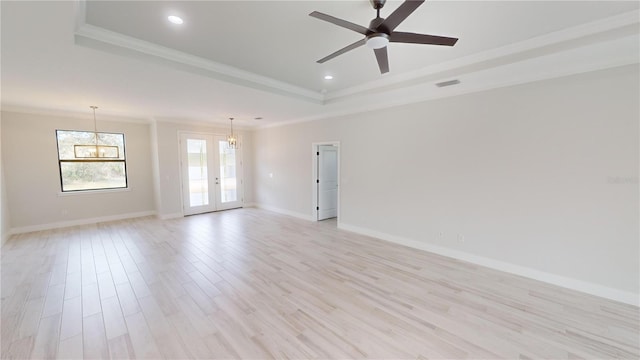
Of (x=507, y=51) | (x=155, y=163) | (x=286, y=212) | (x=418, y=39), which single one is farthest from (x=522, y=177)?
(x=155, y=163)

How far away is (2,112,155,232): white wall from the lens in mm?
5125

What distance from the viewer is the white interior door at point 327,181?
6449mm

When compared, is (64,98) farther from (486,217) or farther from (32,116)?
(486,217)

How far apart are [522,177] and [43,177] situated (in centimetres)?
905

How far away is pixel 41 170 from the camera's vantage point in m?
5.41

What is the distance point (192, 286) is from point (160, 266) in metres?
0.96

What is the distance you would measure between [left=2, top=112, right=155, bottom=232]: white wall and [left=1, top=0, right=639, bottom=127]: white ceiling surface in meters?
1.16

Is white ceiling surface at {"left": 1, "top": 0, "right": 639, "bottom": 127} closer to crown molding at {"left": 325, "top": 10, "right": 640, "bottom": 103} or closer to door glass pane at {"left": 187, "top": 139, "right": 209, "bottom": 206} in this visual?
crown molding at {"left": 325, "top": 10, "right": 640, "bottom": 103}

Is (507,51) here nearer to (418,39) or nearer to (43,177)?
(418,39)

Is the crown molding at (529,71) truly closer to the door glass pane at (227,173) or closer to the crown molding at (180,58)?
the crown molding at (180,58)

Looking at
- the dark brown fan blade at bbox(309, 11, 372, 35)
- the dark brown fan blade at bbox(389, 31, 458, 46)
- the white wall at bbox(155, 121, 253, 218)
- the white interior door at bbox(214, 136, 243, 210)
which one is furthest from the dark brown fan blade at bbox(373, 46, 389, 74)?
the white interior door at bbox(214, 136, 243, 210)

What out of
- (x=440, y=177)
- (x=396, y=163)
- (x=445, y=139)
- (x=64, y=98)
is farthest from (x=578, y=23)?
(x=64, y=98)

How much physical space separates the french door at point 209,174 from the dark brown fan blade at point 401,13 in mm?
6539

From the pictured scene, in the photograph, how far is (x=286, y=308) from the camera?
2.66 meters
